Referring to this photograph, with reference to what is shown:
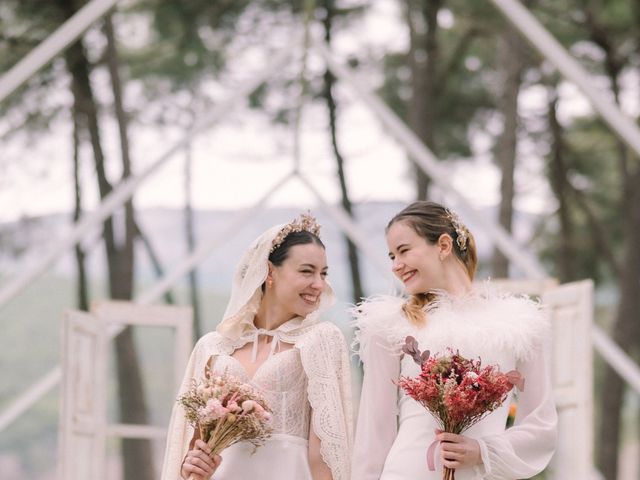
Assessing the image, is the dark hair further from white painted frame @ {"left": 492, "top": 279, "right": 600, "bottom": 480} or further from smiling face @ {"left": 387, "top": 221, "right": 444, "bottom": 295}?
white painted frame @ {"left": 492, "top": 279, "right": 600, "bottom": 480}

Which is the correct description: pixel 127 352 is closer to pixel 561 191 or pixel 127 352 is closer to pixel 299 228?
pixel 561 191

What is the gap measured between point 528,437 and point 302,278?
40.7 inches

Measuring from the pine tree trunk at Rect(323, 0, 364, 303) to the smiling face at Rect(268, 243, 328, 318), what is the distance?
12689 millimetres

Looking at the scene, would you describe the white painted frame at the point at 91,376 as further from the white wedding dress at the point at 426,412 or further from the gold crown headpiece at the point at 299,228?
the white wedding dress at the point at 426,412

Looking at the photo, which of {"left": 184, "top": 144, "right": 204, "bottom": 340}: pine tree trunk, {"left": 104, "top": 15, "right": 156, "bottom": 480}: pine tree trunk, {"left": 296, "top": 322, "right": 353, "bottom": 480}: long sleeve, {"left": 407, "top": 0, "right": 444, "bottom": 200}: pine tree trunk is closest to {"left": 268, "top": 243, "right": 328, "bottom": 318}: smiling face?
{"left": 296, "top": 322, "right": 353, "bottom": 480}: long sleeve

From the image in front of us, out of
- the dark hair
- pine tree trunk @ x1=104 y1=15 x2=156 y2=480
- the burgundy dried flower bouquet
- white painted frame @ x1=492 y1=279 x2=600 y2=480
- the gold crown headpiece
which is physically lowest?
the burgundy dried flower bouquet

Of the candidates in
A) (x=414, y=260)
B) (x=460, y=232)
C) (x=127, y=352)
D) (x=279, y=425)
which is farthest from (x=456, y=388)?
(x=127, y=352)

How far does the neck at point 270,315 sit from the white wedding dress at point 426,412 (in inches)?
23.0

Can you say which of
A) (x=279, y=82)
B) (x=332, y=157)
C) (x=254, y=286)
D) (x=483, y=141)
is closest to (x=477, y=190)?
(x=483, y=141)

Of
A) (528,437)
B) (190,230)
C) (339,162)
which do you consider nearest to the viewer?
(528,437)

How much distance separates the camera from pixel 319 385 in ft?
14.3

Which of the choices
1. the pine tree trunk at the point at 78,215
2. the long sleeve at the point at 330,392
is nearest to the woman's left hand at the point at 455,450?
the long sleeve at the point at 330,392

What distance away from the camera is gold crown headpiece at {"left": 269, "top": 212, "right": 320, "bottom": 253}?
4.55m

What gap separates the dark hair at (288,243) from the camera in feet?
14.8
